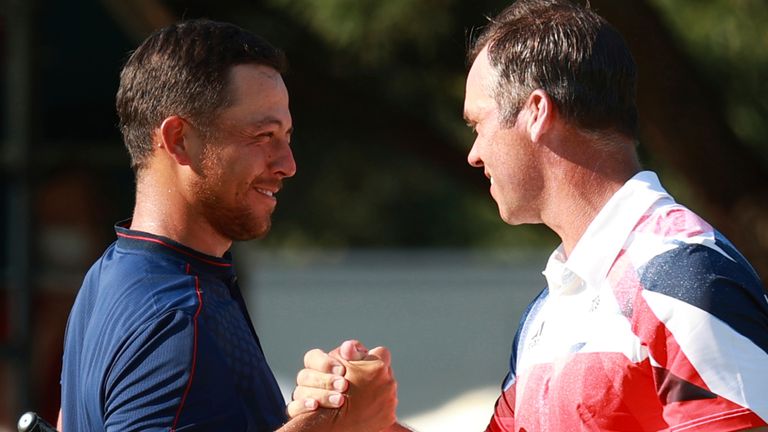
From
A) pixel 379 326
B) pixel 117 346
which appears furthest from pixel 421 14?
pixel 379 326

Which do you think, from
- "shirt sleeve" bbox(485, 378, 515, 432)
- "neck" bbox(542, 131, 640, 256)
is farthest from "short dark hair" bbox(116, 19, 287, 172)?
"shirt sleeve" bbox(485, 378, 515, 432)

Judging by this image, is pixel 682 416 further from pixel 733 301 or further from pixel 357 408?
pixel 357 408

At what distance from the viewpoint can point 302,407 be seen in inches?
84.0

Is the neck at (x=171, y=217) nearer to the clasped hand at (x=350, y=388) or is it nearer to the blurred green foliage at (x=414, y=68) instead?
the clasped hand at (x=350, y=388)

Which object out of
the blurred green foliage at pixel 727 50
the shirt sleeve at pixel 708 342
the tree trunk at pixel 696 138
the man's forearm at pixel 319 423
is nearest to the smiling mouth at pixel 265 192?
the man's forearm at pixel 319 423

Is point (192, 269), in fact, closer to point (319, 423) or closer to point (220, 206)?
point (220, 206)

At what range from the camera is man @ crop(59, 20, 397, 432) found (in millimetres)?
2012

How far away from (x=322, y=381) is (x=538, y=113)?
0.60 m

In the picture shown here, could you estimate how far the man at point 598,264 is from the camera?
1.80 metres

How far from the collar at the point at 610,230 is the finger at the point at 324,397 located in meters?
0.44

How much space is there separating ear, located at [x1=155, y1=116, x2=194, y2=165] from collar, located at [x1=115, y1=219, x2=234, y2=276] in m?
0.15

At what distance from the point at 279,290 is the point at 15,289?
567 centimetres

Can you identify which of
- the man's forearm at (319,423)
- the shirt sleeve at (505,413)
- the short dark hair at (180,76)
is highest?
the short dark hair at (180,76)

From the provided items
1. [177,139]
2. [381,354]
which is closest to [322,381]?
[381,354]
